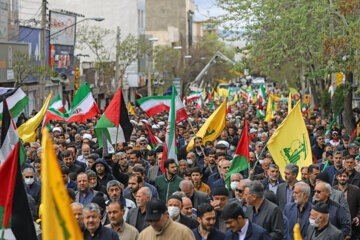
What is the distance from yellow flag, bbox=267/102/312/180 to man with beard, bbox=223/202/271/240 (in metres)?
5.08

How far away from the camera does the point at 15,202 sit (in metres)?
6.21

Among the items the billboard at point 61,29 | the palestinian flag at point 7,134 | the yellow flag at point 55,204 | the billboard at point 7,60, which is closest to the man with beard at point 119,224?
the yellow flag at point 55,204

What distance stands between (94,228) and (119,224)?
0.51m

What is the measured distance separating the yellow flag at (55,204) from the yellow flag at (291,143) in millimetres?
7504

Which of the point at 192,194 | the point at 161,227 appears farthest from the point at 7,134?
the point at 161,227

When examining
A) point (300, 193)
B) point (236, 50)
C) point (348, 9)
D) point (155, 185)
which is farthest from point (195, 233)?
point (236, 50)

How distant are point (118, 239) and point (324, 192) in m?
2.74

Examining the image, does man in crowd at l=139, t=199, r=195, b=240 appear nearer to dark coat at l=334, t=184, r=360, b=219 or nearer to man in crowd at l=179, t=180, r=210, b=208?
man in crowd at l=179, t=180, r=210, b=208

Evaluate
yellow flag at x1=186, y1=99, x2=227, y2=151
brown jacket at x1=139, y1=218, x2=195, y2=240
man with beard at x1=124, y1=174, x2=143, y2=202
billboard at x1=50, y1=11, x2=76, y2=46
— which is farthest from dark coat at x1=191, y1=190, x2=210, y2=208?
billboard at x1=50, y1=11, x2=76, y2=46

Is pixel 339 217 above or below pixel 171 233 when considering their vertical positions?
below

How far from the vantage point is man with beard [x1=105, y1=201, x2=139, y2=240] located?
796 cm

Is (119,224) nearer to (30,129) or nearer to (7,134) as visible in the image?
(7,134)

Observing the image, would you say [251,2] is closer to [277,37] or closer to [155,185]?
[277,37]

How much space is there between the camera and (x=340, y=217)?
9.22 meters
